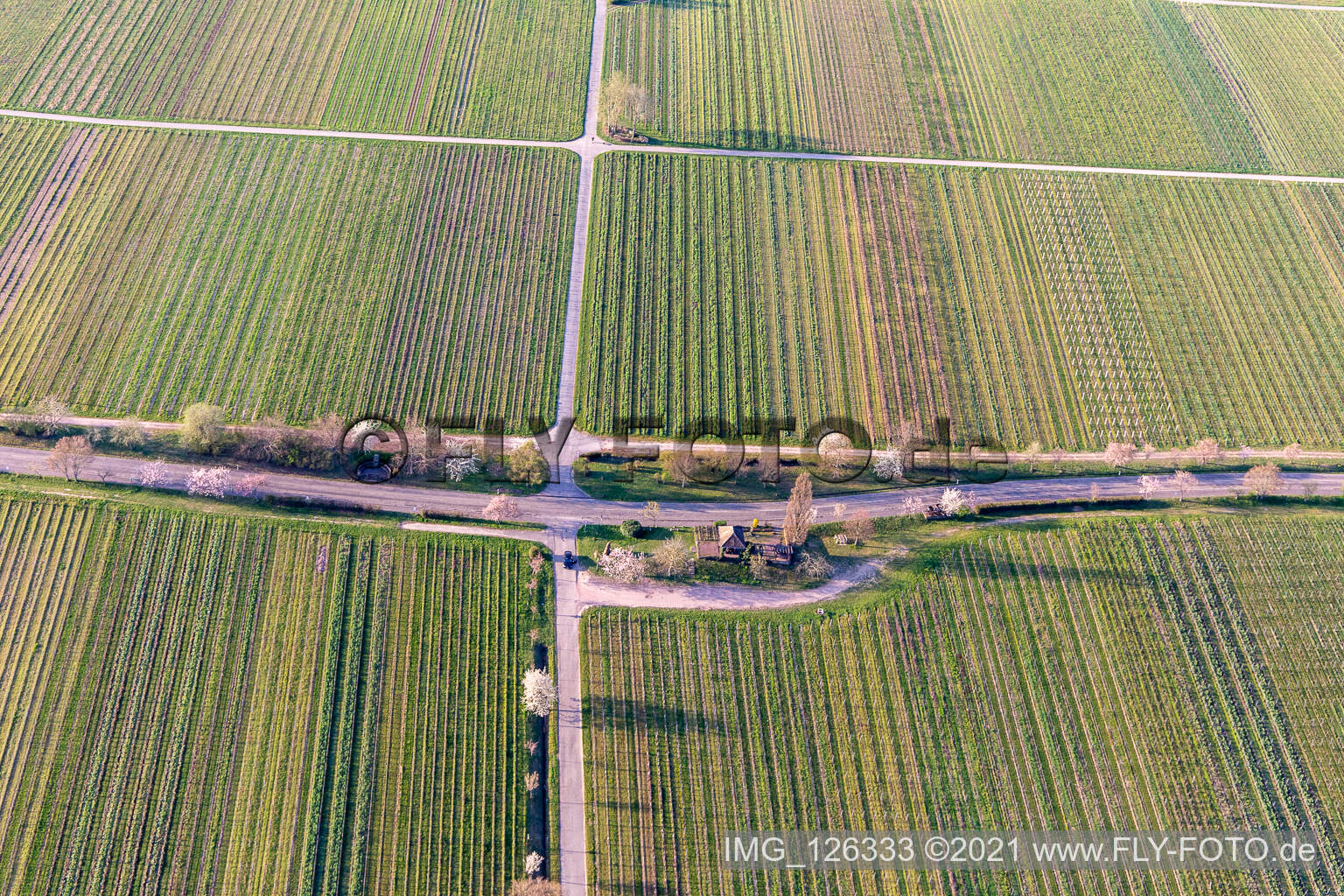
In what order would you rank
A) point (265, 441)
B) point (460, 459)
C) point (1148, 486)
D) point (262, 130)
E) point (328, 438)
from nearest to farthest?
point (265, 441)
point (460, 459)
point (328, 438)
point (1148, 486)
point (262, 130)

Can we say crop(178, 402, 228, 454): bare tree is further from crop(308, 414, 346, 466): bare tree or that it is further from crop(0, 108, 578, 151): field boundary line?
crop(0, 108, 578, 151): field boundary line

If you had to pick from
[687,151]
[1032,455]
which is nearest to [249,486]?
[687,151]

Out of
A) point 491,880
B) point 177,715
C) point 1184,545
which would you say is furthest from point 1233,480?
point 177,715

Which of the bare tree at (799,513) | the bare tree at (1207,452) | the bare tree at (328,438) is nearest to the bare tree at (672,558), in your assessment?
the bare tree at (799,513)

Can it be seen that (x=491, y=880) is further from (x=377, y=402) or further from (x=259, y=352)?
(x=259, y=352)

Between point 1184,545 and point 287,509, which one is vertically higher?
point 287,509

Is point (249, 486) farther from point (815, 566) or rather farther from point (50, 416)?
point (815, 566)
